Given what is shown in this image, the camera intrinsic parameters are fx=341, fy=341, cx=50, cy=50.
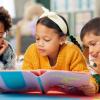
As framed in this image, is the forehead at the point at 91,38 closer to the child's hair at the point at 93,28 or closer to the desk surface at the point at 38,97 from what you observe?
the child's hair at the point at 93,28

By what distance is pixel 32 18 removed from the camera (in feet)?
11.1

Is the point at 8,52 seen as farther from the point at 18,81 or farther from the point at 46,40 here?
the point at 18,81

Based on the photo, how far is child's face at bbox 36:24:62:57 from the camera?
990mm

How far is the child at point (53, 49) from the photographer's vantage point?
995 millimetres

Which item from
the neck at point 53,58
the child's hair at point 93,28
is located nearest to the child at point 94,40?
the child's hair at point 93,28


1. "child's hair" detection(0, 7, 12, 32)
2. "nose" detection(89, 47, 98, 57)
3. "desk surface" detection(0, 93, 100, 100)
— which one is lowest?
"desk surface" detection(0, 93, 100, 100)

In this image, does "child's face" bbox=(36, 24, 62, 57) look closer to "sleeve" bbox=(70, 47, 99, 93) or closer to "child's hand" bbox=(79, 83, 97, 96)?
"sleeve" bbox=(70, 47, 99, 93)

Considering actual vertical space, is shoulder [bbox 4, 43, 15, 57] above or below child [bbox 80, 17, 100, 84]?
below

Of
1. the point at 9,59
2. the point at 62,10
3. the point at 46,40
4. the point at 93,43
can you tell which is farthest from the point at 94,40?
the point at 62,10

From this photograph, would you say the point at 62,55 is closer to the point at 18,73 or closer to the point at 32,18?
the point at 18,73

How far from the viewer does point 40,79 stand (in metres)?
0.78

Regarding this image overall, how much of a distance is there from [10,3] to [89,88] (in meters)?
3.40

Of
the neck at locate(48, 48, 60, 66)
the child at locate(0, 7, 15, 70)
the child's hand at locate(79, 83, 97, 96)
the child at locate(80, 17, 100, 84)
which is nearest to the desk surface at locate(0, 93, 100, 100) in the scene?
the child's hand at locate(79, 83, 97, 96)

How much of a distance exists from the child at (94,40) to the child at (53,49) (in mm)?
41
